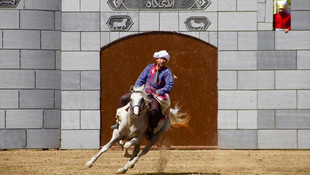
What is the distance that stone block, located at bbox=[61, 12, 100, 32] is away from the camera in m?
16.9

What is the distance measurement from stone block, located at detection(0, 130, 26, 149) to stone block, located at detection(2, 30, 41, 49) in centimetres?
210

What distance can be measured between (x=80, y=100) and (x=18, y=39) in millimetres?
2154

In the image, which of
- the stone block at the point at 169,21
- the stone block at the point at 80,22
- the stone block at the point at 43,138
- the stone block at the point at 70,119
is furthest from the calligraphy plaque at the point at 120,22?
the stone block at the point at 43,138

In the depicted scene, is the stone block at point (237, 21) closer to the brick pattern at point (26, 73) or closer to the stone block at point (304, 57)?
the stone block at point (304, 57)

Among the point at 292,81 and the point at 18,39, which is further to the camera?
the point at 292,81

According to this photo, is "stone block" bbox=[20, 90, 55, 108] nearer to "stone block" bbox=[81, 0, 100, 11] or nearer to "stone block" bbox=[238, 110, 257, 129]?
"stone block" bbox=[81, 0, 100, 11]

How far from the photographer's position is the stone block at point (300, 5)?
55.4 feet

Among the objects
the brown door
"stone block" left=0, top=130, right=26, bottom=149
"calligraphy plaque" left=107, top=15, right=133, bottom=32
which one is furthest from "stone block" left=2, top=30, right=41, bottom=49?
"stone block" left=0, top=130, right=26, bottom=149

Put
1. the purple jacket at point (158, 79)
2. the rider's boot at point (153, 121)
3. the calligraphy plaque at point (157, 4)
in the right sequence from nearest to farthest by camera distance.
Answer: the rider's boot at point (153, 121) < the purple jacket at point (158, 79) < the calligraphy plaque at point (157, 4)

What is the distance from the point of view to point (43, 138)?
1683 centimetres

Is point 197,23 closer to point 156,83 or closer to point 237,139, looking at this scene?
point 237,139

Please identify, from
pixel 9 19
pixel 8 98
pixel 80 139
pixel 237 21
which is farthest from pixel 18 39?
pixel 237 21

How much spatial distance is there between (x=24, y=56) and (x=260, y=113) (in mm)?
6072

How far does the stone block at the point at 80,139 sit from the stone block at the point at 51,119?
255mm
